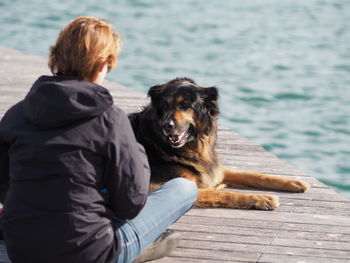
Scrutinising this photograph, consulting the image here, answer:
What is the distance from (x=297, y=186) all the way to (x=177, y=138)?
101 centimetres

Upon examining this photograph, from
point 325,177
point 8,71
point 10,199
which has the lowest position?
point 325,177

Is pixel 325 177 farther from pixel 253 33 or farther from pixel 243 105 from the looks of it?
pixel 253 33

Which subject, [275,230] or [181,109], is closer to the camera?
[275,230]

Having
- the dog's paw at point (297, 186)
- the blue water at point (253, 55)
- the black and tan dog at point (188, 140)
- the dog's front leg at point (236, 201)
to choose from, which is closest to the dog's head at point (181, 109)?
the black and tan dog at point (188, 140)

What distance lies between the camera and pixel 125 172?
9.18 ft

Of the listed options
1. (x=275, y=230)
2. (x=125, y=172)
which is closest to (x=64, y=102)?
(x=125, y=172)

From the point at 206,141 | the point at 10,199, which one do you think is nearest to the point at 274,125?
the point at 206,141

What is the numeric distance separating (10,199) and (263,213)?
1958 millimetres

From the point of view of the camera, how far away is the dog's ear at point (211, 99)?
4402mm

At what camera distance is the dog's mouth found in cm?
430

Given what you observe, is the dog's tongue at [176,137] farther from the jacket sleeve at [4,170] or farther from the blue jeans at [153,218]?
the jacket sleeve at [4,170]

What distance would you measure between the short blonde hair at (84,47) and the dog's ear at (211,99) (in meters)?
1.61

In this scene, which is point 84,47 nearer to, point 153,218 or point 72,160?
point 72,160

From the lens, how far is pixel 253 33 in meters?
18.7
